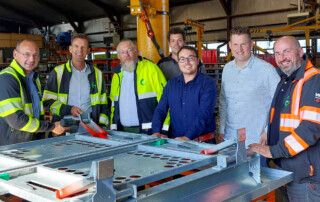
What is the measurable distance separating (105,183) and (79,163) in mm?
609

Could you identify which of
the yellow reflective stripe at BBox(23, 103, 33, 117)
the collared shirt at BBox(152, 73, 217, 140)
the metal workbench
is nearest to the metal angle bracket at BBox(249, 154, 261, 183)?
the metal workbench

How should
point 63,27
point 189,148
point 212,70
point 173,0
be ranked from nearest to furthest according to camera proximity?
point 189,148, point 212,70, point 173,0, point 63,27

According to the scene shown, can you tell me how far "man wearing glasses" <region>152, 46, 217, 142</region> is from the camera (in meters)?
2.76

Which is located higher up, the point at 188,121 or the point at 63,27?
the point at 63,27

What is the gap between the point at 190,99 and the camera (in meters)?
2.84

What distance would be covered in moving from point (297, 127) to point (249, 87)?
2.92 ft

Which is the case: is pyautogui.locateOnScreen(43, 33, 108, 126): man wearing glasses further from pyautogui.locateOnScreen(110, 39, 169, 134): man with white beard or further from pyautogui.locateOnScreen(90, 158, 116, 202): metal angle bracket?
pyautogui.locateOnScreen(90, 158, 116, 202): metal angle bracket

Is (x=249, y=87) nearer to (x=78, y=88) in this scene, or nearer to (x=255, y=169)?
(x=255, y=169)

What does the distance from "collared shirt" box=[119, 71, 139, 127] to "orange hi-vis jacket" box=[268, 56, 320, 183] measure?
156 centimetres

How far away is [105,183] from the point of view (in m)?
1.16

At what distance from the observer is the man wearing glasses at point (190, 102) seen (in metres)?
2.76

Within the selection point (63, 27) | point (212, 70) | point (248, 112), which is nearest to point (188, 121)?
point (248, 112)

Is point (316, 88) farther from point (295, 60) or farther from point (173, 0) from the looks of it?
point (173, 0)

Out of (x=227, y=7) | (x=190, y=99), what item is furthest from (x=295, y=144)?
(x=227, y=7)
